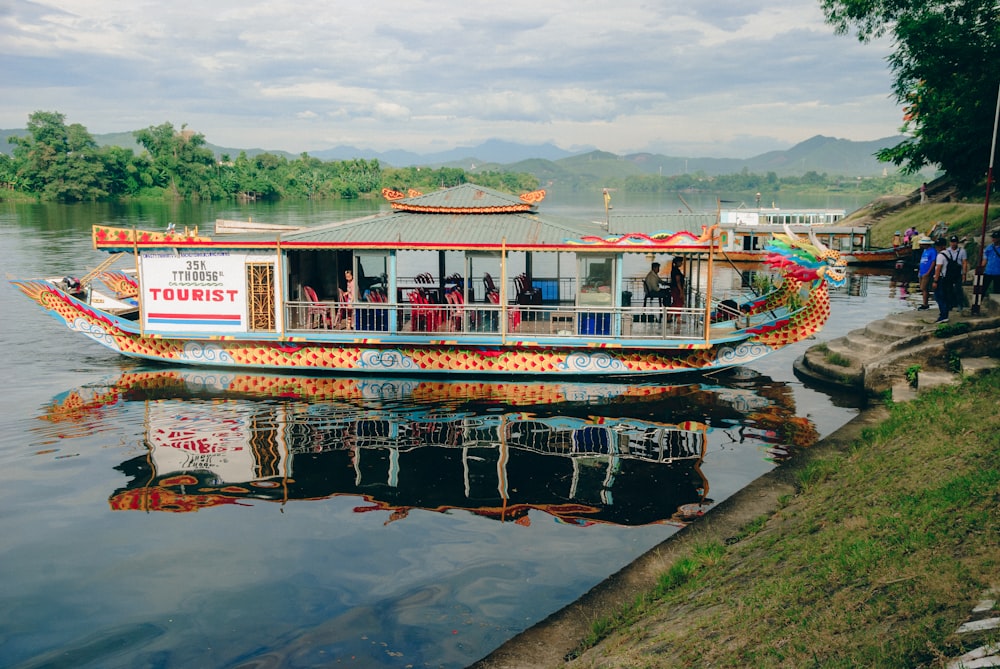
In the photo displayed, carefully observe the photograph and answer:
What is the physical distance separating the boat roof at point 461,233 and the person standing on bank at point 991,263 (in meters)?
5.28

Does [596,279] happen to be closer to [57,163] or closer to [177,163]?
[57,163]

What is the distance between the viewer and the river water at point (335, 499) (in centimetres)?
734

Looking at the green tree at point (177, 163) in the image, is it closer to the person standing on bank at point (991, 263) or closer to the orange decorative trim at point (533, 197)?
the orange decorative trim at point (533, 197)

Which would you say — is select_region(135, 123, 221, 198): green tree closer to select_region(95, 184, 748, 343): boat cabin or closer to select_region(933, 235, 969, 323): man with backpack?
select_region(95, 184, 748, 343): boat cabin

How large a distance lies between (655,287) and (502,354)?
11.3ft

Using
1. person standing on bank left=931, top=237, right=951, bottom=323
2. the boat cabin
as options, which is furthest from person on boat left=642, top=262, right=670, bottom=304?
person standing on bank left=931, top=237, right=951, bottom=323

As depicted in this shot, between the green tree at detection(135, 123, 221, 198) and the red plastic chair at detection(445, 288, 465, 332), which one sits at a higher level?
the green tree at detection(135, 123, 221, 198)

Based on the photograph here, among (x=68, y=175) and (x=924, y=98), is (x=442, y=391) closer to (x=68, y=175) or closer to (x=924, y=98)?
(x=924, y=98)

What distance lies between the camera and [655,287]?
52.5ft

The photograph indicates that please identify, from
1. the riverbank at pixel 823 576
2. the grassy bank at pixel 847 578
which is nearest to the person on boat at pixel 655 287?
the riverbank at pixel 823 576

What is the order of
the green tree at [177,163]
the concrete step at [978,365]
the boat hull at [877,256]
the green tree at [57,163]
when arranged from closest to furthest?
1. the concrete step at [978,365]
2. the boat hull at [877,256]
3. the green tree at [57,163]
4. the green tree at [177,163]

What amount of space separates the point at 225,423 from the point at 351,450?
9.51 ft

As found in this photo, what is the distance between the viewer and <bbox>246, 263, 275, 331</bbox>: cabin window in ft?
52.5

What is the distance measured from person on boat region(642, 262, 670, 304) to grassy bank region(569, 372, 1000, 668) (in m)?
7.56
